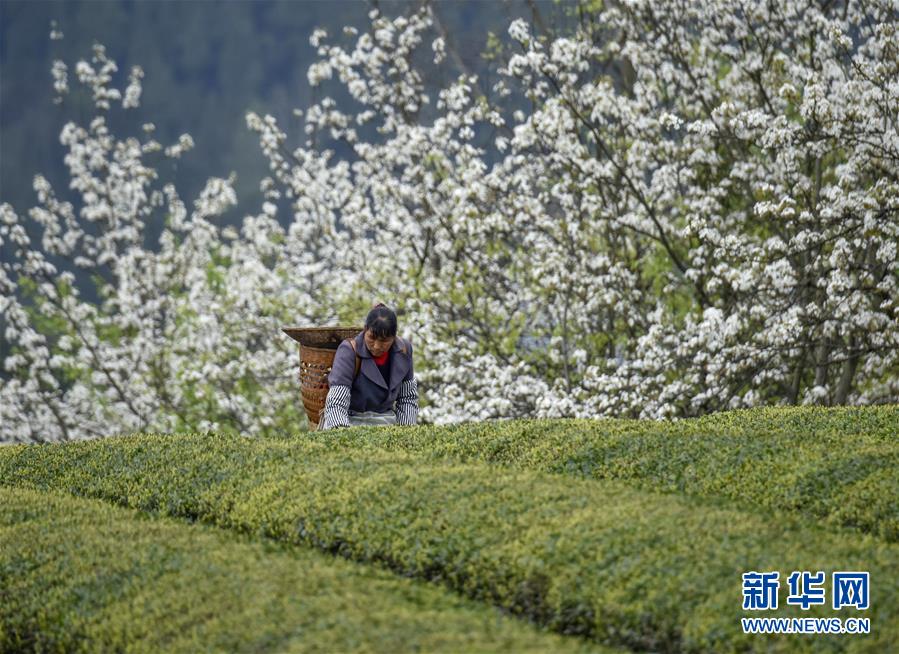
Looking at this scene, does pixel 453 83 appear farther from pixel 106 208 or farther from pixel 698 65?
pixel 106 208

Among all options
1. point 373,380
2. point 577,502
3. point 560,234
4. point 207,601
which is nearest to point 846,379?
point 560,234

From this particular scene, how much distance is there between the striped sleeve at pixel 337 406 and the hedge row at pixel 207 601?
2.30m

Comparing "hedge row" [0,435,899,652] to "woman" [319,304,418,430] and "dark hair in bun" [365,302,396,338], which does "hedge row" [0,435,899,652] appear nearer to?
"woman" [319,304,418,430]

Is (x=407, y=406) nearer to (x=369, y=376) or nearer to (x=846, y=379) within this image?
(x=369, y=376)

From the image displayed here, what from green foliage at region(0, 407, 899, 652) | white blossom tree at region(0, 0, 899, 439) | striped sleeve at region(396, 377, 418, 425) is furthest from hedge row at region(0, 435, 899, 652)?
white blossom tree at region(0, 0, 899, 439)

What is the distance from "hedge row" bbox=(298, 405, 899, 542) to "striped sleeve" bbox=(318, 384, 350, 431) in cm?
25

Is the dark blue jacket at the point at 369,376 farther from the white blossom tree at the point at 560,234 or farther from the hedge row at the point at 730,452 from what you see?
the white blossom tree at the point at 560,234

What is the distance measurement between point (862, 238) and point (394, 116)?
756 cm

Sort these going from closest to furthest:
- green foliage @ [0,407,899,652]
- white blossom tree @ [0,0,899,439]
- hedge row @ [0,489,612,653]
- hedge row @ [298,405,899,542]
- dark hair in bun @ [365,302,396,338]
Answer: hedge row @ [0,489,612,653]
green foliage @ [0,407,899,652]
hedge row @ [298,405,899,542]
dark hair in bun @ [365,302,396,338]
white blossom tree @ [0,0,899,439]

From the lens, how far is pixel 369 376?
28.2 feet

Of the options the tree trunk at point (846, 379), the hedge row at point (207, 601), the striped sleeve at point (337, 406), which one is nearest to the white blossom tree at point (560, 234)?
the tree trunk at point (846, 379)

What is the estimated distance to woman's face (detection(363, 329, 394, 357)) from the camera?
27.1 feet

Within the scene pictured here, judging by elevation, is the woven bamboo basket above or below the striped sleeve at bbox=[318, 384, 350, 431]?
above

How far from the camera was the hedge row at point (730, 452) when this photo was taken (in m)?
6.23
